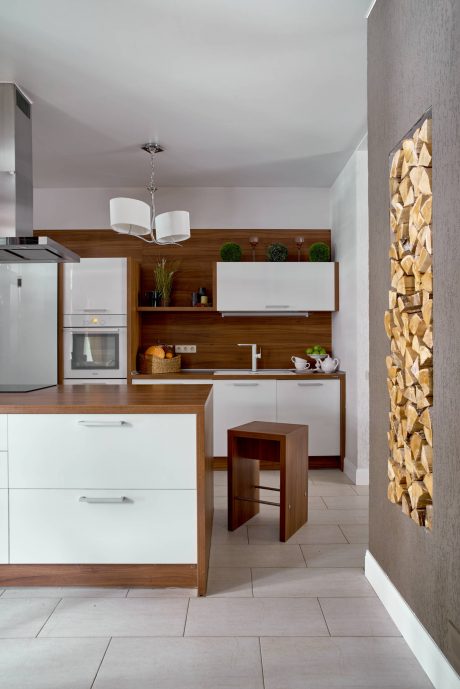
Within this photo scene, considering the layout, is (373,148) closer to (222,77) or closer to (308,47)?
(308,47)

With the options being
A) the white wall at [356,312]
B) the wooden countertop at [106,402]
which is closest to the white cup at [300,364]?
the white wall at [356,312]

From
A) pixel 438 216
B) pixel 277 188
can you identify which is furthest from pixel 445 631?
pixel 277 188

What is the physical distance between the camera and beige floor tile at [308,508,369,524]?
3604 millimetres

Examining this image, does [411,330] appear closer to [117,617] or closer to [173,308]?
[117,617]

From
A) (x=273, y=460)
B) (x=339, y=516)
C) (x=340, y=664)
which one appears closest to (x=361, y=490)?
(x=339, y=516)

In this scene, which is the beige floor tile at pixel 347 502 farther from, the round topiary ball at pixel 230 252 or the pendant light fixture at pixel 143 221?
the round topiary ball at pixel 230 252

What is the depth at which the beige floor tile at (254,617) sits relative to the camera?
2219 millimetres

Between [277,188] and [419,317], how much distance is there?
3918mm

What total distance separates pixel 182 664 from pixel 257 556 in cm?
109

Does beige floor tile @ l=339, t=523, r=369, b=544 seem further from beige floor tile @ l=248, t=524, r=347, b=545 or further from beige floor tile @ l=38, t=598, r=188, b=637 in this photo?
beige floor tile @ l=38, t=598, r=188, b=637

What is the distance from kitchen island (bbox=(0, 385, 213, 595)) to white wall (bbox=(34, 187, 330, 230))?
3.39 metres

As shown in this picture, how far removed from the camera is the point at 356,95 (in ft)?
11.6

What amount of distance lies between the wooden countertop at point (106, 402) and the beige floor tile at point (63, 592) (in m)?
0.85

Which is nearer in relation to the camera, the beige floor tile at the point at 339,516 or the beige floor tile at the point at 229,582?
the beige floor tile at the point at 229,582
